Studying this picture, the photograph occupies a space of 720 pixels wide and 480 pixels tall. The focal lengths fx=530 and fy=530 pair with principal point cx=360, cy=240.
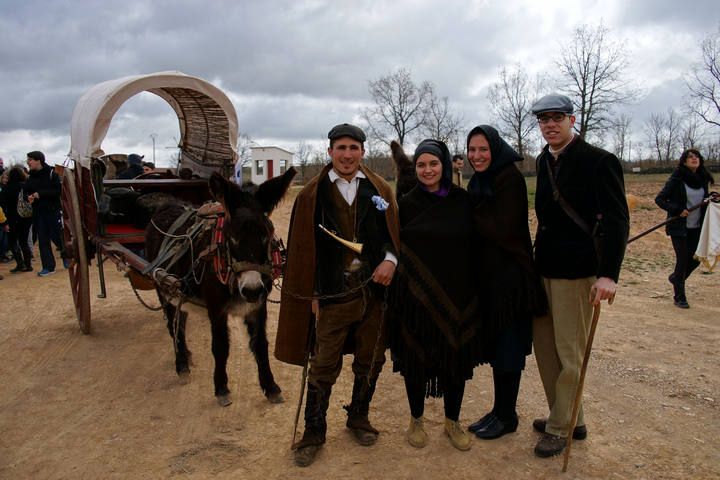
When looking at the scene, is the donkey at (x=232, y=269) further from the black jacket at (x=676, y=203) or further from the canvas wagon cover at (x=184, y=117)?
the black jacket at (x=676, y=203)

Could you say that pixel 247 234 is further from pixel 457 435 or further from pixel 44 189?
pixel 44 189

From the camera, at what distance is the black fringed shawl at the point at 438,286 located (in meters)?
3.00

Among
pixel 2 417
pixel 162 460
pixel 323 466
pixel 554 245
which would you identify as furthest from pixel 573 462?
pixel 2 417

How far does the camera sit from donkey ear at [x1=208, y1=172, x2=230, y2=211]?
3465mm

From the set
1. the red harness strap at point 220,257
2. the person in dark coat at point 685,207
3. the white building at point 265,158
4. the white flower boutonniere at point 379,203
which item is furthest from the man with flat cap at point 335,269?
the white building at point 265,158

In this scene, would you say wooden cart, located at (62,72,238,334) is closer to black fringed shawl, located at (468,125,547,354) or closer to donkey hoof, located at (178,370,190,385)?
donkey hoof, located at (178,370,190,385)

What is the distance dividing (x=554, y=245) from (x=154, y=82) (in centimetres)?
388

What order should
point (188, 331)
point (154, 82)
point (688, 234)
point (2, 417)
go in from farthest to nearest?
point (688, 234), point (188, 331), point (154, 82), point (2, 417)

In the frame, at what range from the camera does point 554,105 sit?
2.98 m

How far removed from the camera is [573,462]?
3.06 metres

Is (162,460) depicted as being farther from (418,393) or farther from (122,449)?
(418,393)

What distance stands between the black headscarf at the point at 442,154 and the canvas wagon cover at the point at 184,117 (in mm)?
3060

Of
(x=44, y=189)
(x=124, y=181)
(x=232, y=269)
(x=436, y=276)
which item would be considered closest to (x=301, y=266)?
(x=232, y=269)

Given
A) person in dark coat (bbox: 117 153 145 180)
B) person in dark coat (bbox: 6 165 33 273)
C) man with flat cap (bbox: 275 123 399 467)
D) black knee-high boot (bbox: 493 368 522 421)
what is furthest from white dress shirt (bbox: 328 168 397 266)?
person in dark coat (bbox: 6 165 33 273)
